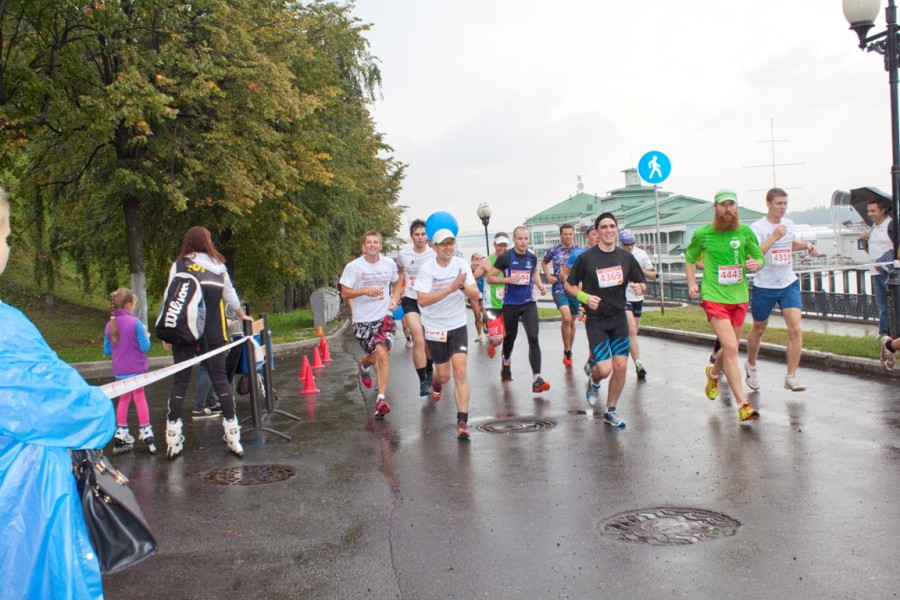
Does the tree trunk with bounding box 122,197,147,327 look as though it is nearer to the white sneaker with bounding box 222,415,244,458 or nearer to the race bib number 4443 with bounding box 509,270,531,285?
the race bib number 4443 with bounding box 509,270,531,285

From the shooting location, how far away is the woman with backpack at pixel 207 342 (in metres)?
8.02

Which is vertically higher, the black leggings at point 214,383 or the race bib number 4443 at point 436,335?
the race bib number 4443 at point 436,335

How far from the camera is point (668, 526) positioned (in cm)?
525

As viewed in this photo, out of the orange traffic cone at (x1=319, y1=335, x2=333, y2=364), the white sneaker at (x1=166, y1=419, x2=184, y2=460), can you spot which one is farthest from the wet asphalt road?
the orange traffic cone at (x1=319, y1=335, x2=333, y2=364)

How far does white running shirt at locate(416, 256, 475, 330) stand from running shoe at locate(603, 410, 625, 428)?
168 centimetres

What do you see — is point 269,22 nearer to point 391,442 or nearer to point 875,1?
point 875,1

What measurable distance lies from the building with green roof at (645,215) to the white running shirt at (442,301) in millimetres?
62937

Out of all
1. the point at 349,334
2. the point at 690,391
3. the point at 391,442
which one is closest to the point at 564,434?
the point at 391,442

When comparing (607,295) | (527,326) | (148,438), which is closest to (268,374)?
(148,438)

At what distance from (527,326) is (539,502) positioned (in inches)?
216

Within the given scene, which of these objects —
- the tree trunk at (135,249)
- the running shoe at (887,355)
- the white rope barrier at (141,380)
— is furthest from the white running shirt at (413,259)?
the tree trunk at (135,249)

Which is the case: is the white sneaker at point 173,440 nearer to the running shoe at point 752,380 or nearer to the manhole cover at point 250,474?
the manhole cover at point 250,474

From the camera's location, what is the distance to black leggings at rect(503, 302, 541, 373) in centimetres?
1094

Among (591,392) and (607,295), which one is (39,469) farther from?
(591,392)
